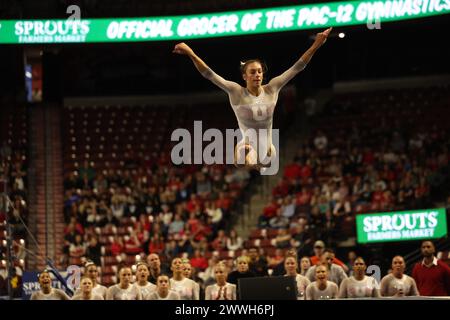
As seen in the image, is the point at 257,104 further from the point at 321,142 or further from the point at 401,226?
the point at 321,142

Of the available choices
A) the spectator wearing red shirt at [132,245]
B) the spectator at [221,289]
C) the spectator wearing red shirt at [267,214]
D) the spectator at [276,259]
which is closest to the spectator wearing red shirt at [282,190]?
the spectator wearing red shirt at [267,214]

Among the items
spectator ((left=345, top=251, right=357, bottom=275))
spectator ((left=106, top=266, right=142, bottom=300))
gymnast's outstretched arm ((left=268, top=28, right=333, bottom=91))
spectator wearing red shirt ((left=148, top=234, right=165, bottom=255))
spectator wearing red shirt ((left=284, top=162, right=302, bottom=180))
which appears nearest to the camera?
gymnast's outstretched arm ((left=268, top=28, right=333, bottom=91))

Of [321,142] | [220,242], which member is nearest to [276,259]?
[220,242]

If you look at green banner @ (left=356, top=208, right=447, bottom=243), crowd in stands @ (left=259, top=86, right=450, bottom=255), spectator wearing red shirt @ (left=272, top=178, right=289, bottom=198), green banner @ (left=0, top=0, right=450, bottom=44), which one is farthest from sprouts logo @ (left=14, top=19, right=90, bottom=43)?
green banner @ (left=356, top=208, right=447, bottom=243)

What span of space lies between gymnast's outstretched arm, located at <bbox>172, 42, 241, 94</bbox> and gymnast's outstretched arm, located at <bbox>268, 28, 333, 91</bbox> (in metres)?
0.43

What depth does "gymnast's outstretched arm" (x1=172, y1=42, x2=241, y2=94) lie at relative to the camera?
9.68m

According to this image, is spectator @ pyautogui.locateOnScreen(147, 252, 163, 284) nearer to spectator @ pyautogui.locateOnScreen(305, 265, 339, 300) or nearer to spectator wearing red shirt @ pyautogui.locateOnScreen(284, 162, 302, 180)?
spectator @ pyautogui.locateOnScreen(305, 265, 339, 300)

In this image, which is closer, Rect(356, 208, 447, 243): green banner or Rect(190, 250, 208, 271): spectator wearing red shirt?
Rect(356, 208, 447, 243): green banner

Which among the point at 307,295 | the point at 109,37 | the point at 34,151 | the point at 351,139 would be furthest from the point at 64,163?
the point at 307,295

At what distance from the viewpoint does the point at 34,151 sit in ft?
76.9

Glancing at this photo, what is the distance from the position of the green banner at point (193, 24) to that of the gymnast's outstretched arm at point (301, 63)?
10266 mm

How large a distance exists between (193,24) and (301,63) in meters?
11.7

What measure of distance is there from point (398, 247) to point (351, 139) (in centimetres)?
490
